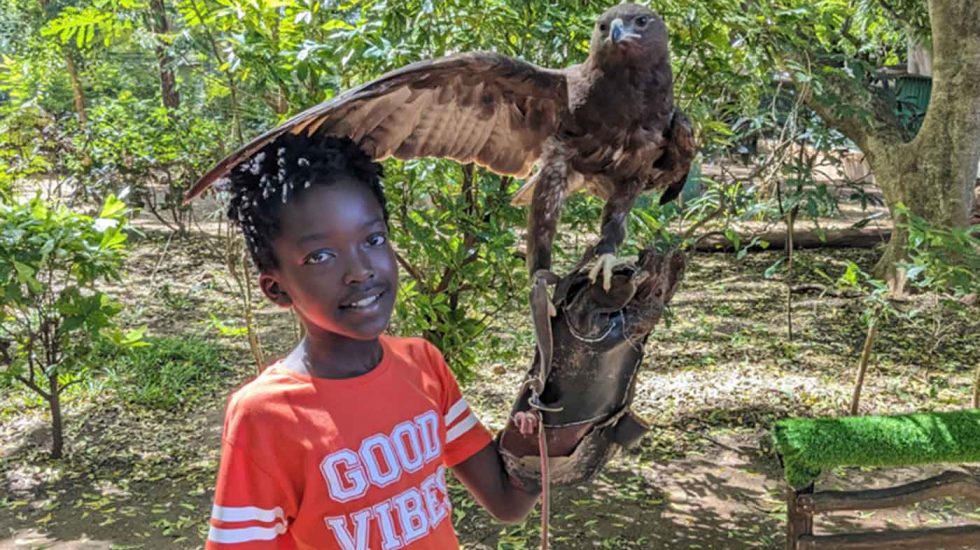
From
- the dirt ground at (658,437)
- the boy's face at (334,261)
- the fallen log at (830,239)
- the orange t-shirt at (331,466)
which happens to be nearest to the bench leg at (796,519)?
the dirt ground at (658,437)

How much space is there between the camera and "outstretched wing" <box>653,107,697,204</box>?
5.33 feet

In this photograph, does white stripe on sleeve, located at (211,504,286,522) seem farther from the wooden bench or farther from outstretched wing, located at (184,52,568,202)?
the wooden bench

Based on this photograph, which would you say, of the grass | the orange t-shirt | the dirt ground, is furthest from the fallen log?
the orange t-shirt

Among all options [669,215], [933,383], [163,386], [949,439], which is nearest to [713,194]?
[669,215]

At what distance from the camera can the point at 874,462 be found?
283 centimetres

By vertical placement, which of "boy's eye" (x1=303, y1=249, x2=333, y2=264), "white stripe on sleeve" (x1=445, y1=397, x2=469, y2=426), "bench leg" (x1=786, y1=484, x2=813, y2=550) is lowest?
"bench leg" (x1=786, y1=484, x2=813, y2=550)

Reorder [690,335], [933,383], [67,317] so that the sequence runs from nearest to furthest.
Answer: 1. [67,317]
2. [933,383]
3. [690,335]

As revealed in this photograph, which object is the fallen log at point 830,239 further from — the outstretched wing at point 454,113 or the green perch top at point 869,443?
the outstretched wing at point 454,113

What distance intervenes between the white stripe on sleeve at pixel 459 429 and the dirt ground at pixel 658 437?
94.7 inches

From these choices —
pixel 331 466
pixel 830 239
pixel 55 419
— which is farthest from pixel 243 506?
pixel 830 239

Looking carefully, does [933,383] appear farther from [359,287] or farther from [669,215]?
[359,287]

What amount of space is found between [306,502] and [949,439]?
2.61 m

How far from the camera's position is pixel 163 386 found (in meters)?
5.51

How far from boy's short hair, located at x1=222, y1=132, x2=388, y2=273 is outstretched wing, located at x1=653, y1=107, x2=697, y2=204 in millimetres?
698
